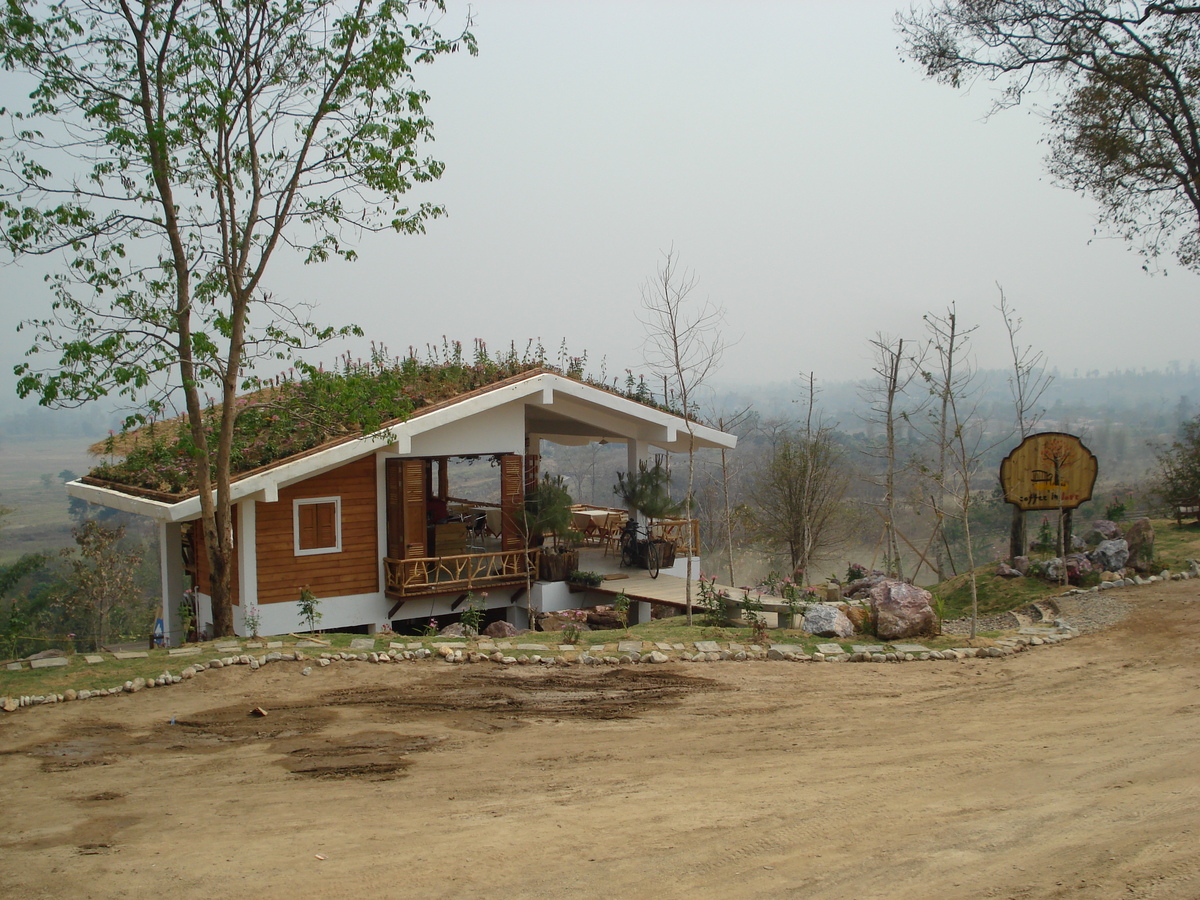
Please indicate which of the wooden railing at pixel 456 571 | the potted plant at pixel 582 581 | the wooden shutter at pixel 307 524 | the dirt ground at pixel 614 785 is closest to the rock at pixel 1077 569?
the dirt ground at pixel 614 785

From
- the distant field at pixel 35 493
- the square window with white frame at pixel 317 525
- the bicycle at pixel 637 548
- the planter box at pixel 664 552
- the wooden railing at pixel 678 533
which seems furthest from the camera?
the distant field at pixel 35 493

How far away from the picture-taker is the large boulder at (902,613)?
11.7m

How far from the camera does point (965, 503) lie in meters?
11.5

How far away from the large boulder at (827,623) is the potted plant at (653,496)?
505 cm

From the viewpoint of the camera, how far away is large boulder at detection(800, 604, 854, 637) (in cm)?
1172

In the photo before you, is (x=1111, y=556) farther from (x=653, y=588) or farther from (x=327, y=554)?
(x=327, y=554)

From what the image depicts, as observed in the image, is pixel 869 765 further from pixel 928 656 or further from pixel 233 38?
pixel 233 38

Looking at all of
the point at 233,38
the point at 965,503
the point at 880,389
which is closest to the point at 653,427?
the point at 880,389

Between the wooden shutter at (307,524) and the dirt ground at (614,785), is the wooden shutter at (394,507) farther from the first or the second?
the dirt ground at (614,785)

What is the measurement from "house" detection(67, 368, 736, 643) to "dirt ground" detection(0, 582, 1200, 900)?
142 inches

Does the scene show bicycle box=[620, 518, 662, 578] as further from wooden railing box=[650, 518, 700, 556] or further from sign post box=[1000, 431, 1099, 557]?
sign post box=[1000, 431, 1099, 557]

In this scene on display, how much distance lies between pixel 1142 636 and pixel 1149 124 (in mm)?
9444

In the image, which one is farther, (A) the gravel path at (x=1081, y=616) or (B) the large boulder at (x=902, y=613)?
(A) the gravel path at (x=1081, y=616)

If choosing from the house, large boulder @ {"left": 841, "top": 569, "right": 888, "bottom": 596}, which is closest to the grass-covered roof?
the house
